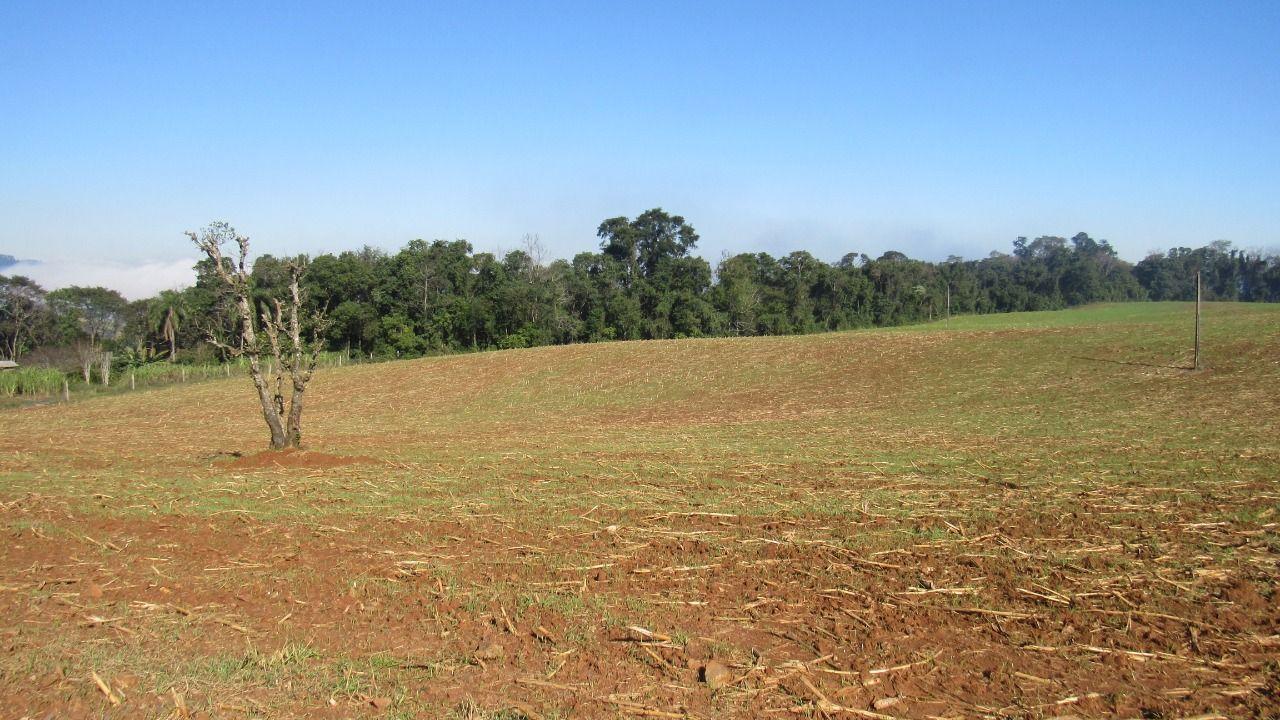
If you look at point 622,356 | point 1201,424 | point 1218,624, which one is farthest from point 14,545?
point 622,356

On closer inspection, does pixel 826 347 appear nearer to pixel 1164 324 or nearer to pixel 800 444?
pixel 1164 324

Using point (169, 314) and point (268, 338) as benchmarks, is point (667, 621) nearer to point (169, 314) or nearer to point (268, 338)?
point (268, 338)

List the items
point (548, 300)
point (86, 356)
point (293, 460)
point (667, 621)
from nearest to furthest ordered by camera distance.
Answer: point (667, 621) < point (293, 460) < point (86, 356) < point (548, 300)

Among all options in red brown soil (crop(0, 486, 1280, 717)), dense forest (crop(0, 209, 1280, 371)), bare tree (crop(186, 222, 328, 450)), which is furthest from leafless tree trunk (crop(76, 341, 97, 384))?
red brown soil (crop(0, 486, 1280, 717))

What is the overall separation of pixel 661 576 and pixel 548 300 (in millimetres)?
68041

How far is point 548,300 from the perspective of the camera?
7425 cm

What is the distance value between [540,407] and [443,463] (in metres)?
17.4

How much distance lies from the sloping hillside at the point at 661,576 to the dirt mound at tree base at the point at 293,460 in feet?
0.38

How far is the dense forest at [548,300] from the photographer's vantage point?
74.2m

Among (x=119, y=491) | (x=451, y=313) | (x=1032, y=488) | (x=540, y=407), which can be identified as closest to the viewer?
(x=1032, y=488)

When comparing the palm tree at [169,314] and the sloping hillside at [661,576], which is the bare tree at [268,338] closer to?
the sloping hillside at [661,576]

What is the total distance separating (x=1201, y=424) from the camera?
59.8 ft

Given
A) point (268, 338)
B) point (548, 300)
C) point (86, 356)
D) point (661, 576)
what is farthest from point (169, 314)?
point (661, 576)

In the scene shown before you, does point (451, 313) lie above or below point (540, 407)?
above
